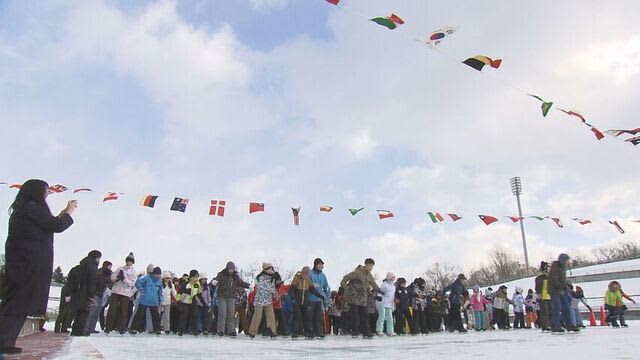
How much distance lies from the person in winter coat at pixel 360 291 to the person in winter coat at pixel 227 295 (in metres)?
2.27

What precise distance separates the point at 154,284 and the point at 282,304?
3.04 metres

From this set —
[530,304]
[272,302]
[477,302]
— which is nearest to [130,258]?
[272,302]

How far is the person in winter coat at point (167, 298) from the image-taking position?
41.6 ft

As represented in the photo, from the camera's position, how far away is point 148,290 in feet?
36.3

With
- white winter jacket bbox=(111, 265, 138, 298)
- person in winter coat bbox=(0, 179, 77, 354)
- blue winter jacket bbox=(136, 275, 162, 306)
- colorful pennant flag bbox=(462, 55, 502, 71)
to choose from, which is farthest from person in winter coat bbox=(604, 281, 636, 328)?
person in winter coat bbox=(0, 179, 77, 354)

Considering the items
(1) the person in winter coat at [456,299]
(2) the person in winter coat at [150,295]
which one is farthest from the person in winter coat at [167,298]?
(1) the person in winter coat at [456,299]

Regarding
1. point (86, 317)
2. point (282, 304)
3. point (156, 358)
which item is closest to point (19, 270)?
point (156, 358)

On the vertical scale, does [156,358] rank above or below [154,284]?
below

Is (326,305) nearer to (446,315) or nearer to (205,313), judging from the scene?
(205,313)

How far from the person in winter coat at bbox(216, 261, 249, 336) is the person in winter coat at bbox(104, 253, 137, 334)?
6.07 ft

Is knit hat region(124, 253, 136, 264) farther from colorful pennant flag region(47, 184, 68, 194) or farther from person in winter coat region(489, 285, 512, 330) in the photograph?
person in winter coat region(489, 285, 512, 330)

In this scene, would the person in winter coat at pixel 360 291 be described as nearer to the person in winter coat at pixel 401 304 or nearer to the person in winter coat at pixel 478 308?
the person in winter coat at pixel 401 304

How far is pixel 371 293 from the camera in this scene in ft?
36.5

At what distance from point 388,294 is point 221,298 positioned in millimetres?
3726
